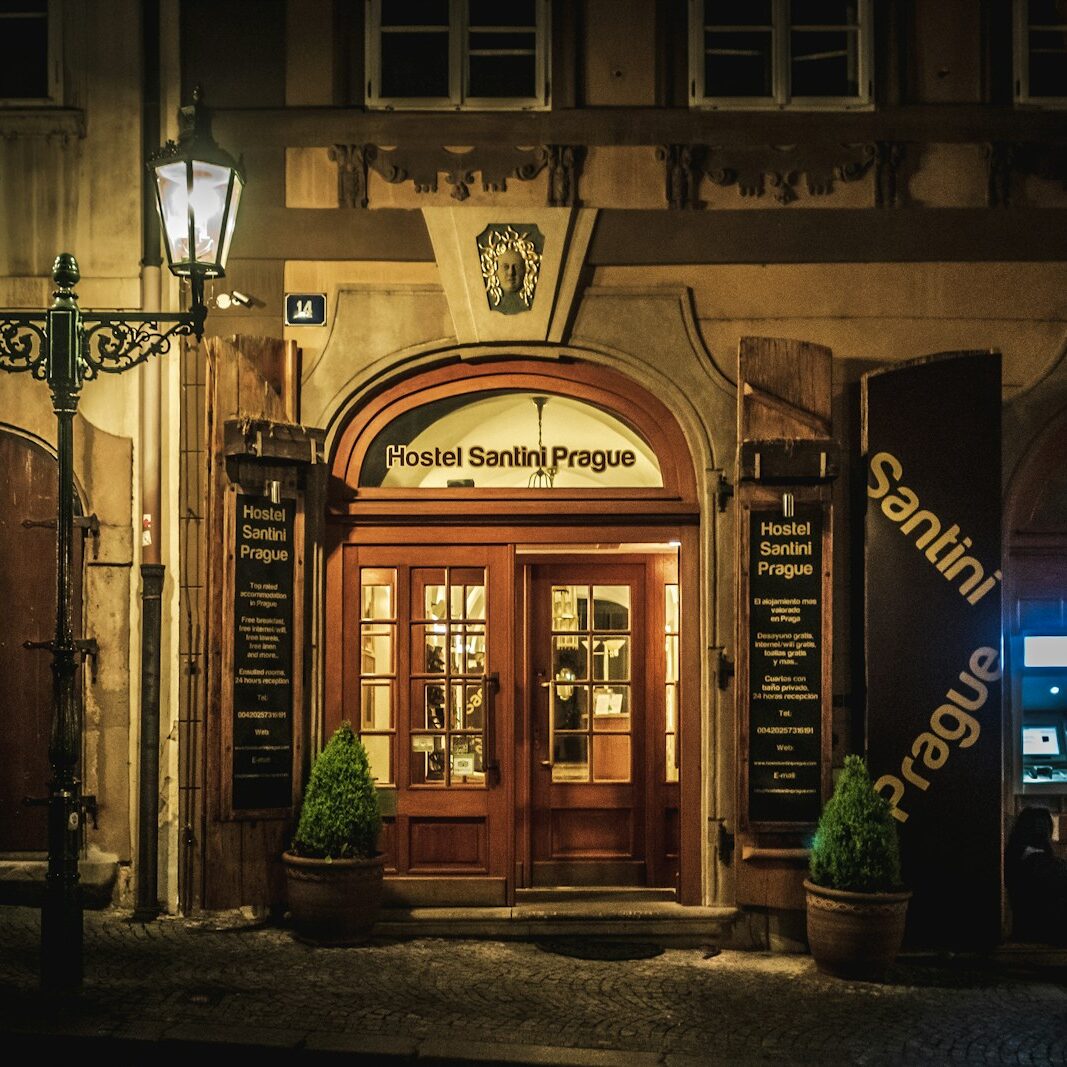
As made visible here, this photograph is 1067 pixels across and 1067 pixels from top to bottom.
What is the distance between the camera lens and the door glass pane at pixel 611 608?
35.3 feet

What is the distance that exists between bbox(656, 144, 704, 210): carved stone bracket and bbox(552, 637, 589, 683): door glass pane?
3.29 metres

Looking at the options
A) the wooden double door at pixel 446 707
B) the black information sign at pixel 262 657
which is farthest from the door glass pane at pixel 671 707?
the black information sign at pixel 262 657

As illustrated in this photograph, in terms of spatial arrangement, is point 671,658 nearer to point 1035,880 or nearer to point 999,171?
point 1035,880

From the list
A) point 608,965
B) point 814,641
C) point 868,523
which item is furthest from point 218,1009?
point 868,523

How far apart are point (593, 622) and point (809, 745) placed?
194 centimetres

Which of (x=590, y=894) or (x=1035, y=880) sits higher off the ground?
(x=1035, y=880)

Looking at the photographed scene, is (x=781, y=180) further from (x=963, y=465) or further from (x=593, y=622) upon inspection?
(x=593, y=622)

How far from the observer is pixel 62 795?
26.2ft

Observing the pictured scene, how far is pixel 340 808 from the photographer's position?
366 inches

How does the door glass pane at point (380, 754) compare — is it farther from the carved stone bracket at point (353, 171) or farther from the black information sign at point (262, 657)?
the carved stone bracket at point (353, 171)

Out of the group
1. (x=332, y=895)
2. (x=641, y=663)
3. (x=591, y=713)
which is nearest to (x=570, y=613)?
(x=641, y=663)

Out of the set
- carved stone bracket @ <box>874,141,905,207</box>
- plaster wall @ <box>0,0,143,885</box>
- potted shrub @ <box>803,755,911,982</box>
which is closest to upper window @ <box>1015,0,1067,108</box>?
carved stone bracket @ <box>874,141,905,207</box>

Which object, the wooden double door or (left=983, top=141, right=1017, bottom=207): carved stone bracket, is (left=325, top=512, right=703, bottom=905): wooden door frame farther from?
(left=983, top=141, right=1017, bottom=207): carved stone bracket

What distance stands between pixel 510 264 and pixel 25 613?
169 inches
